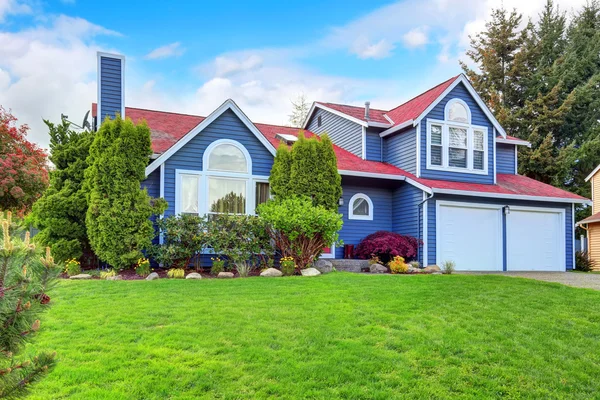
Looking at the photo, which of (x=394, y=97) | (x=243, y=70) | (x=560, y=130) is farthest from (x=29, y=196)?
(x=560, y=130)

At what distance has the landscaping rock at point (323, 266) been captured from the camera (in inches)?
470

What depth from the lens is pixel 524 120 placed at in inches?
1087

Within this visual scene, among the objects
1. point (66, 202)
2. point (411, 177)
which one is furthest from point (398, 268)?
point (66, 202)

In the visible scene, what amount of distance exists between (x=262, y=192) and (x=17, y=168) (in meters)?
8.06

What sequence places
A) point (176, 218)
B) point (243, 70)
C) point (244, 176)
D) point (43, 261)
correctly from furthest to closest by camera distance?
1. point (243, 70)
2. point (244, 176)
3. point (176, 218)
4. point (43, 261)

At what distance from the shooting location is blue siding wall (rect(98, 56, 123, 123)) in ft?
42.5

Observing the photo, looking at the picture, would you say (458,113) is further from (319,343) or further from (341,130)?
(319,343)

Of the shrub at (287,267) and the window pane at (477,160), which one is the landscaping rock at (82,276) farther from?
the window pane at (477,160)

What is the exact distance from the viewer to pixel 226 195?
1288 cm

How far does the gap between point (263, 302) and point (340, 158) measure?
8.89 m

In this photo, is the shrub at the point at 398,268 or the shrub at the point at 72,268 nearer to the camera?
the shrub at the point at 72,268

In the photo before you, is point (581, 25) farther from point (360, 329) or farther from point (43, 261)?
point (43, 261)

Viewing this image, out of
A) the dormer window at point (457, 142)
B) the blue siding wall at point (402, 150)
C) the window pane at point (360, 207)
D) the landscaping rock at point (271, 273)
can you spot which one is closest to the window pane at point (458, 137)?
the dormer window at point (457, 142)

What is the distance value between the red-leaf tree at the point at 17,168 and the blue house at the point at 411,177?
11.8 ft
